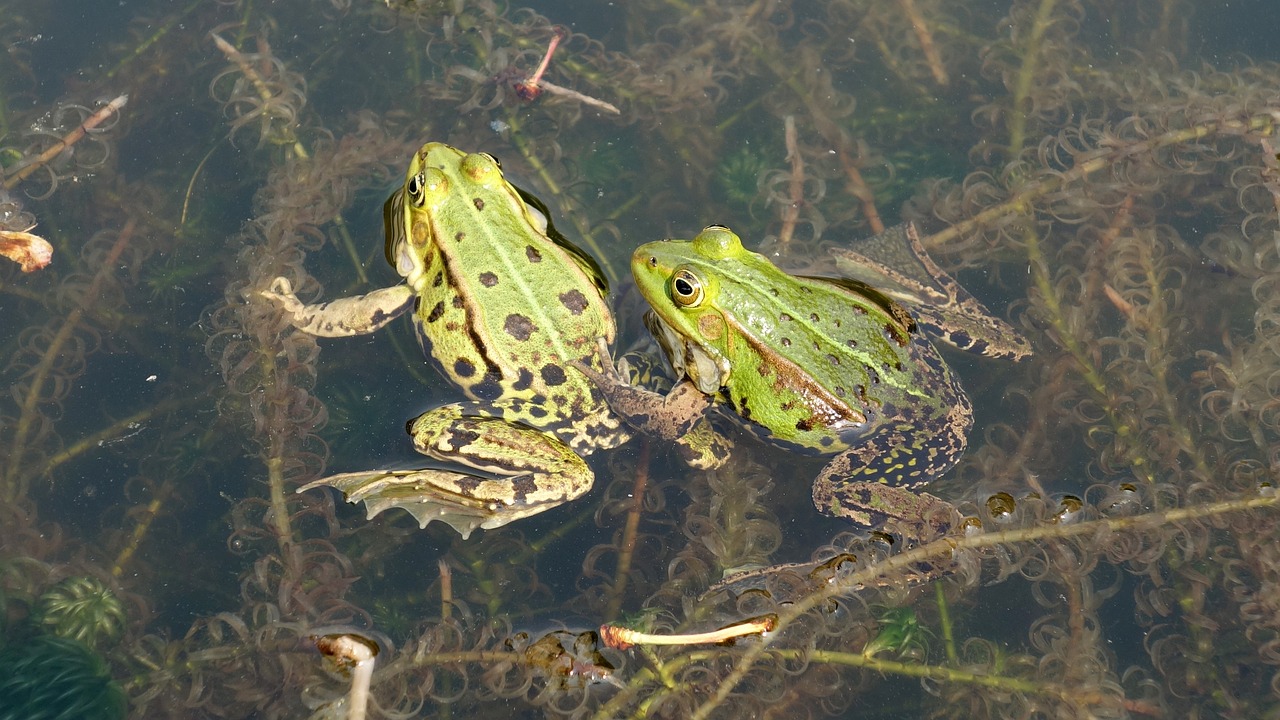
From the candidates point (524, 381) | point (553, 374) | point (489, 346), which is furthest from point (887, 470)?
point (489, 346)

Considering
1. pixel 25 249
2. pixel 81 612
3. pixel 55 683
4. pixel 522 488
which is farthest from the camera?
pixel 25 249

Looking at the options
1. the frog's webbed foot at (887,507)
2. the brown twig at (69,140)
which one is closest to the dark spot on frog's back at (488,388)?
the frog's webbed foot at (887,507)

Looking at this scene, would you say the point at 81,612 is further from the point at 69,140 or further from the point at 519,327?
the point at 69,140

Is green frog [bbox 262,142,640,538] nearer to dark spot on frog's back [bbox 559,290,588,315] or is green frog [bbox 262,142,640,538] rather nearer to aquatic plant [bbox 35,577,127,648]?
dark spot on frog's back [bbox 559,290,588,315]

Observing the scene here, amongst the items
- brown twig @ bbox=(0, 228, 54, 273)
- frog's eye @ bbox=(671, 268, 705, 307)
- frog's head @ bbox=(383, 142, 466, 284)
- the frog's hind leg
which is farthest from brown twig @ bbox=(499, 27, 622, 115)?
brown twig @ bbox=(0, 228, 54, 273)

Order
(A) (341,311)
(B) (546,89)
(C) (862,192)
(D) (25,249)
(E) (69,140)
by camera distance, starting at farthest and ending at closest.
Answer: (B) (546,89), (C) (862,192), (E) (69,140), (D) (25,249), (A) (341,311)

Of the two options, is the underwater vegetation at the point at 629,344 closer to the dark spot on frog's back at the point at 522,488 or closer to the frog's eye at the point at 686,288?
the dark spot on frog's back at the point at 522,488
